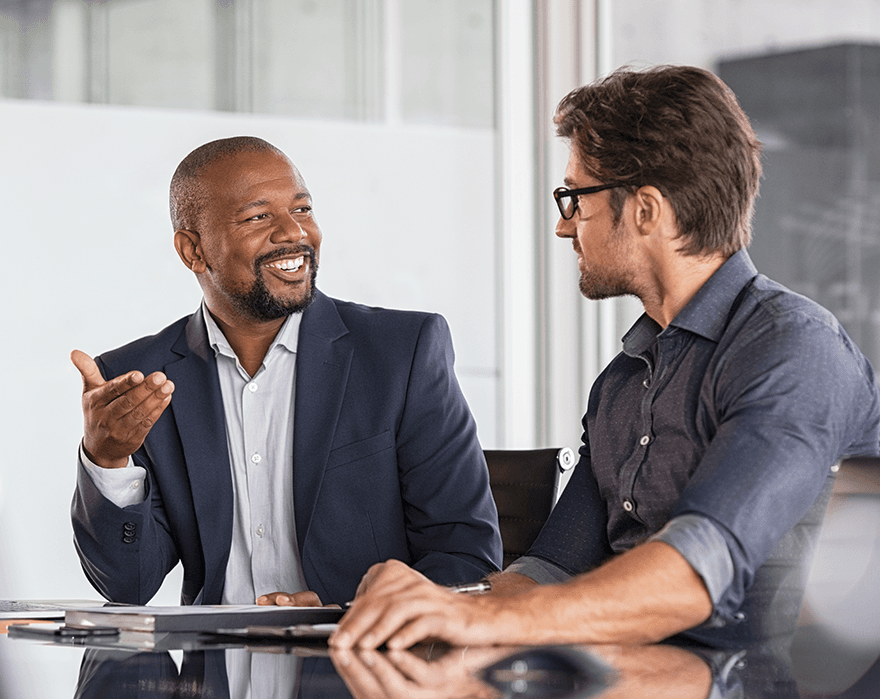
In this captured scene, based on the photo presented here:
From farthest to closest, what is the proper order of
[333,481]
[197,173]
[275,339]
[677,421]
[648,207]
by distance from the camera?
[197,173], [275,339], [333,481], [648,207], [677,421]

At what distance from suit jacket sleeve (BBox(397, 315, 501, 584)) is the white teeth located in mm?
257

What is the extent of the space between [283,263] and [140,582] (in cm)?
61

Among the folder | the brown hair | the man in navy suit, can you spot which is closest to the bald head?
the man in navy suit

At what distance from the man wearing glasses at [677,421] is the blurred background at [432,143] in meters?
2.48

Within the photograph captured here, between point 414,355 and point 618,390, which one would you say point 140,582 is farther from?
point 618,390

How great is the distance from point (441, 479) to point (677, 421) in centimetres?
64

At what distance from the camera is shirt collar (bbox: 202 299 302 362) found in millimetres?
2086

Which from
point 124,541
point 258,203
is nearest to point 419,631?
point 124,541

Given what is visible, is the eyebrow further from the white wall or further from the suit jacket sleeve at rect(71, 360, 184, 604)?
the white wall

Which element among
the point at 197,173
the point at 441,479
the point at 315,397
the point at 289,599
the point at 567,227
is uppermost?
the point at 197,173

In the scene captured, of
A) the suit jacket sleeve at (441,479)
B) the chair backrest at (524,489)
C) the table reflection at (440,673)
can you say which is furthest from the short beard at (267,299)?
the table reflection at (440,673)

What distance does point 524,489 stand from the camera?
2146mm

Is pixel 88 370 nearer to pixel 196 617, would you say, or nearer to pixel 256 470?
pixel 256 470

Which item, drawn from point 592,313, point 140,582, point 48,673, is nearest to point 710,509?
point 48,673
